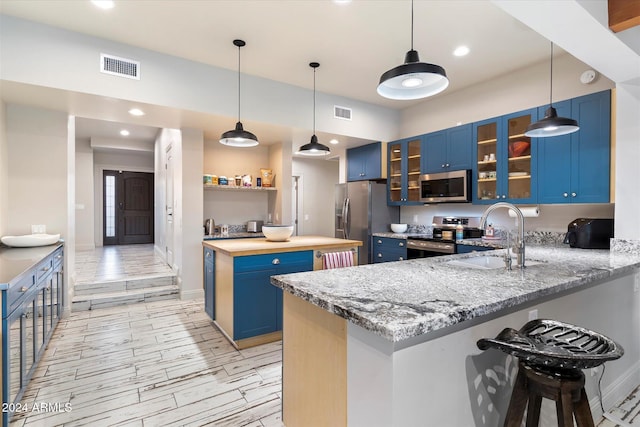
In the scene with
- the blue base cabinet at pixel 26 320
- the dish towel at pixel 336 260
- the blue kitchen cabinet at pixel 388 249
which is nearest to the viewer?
the blue base cabinet at pixel 26 320

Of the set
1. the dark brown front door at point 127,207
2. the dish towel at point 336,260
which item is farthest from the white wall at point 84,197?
the dish towel at point 336,260

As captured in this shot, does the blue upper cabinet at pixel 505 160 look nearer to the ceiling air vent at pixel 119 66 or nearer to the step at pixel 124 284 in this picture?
the ceiling air vent at pixel 119 66

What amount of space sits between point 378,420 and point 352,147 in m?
5.15

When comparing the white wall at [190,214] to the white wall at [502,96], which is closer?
the white wall at [502,96]

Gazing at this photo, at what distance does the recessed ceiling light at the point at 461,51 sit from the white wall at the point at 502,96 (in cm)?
94

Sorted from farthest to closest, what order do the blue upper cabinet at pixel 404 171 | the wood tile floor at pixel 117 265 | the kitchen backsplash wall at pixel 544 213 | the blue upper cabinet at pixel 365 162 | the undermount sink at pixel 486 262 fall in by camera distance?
the blue upper cabinet at pixel 365 162 < the blue upper cabinet at pixel 404 171 < the wood tile floor at pixel 117 265 < the kitchen backsplash wall at pixel 544 213 < the undermount sink at pixel 486 262

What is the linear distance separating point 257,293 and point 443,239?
2424 millimetres

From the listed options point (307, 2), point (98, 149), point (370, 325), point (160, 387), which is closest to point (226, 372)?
point (160, 387)

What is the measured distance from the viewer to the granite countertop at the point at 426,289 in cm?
105

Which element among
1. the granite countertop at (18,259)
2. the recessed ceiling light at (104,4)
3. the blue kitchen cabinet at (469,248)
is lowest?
the blue kitchen cabinet at (469,248)

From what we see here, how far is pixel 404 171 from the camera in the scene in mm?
5023

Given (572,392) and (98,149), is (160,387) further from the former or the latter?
(98,149)

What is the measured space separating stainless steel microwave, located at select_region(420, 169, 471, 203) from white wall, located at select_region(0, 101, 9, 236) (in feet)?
16.2

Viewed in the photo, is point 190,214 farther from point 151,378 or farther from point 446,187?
point 446,187
